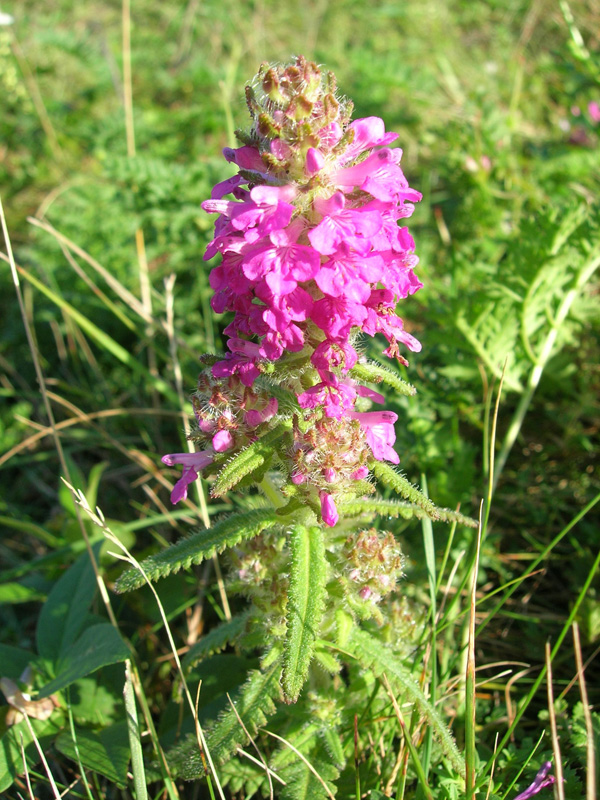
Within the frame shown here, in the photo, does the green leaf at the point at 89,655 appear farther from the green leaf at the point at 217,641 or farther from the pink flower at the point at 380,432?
the pink flower at the point at 380,432

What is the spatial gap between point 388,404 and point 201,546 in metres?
1.62

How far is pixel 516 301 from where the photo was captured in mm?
3543

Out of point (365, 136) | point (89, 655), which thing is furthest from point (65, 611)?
point (365, 136)

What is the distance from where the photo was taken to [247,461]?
2133 millimetres

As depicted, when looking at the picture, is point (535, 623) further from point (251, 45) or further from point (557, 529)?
point (251, 45)

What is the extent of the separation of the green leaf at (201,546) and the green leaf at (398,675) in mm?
590

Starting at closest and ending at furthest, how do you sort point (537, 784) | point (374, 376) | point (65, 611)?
point (537, 784) → point (374, 376) → point (65, 611)

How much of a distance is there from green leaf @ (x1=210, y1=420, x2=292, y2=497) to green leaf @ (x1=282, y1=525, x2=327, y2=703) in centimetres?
30

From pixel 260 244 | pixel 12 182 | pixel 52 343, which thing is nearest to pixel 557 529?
pixel 260 244

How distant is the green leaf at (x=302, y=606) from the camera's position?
2.02 metres

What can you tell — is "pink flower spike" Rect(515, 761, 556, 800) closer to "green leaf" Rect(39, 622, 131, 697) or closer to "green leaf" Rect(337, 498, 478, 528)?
"green leaf" Rect(337, 498, 478, 528)

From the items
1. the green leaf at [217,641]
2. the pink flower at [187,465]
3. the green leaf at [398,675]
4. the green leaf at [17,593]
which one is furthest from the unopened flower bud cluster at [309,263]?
the green leaf at [17,593]

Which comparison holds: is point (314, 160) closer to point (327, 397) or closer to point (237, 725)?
point (327, 397)

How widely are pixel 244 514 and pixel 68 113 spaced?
18.7 feet
